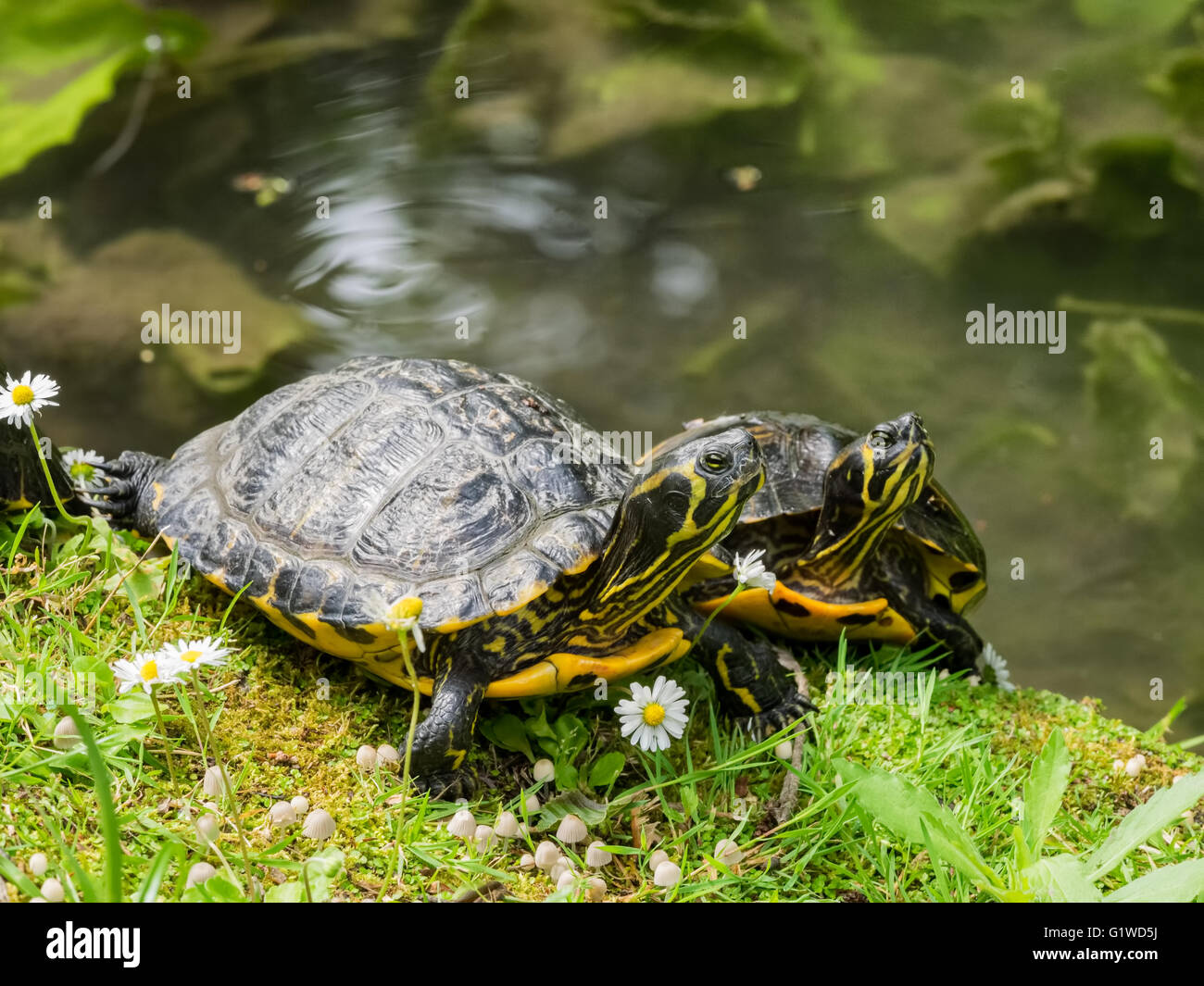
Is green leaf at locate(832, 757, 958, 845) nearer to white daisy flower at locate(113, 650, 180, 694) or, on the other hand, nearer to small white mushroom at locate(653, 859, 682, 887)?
small white mushroom at locate(653, 859, 682, 887)

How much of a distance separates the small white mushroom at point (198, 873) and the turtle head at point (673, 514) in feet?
3.21

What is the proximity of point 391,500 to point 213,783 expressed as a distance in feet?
2.46

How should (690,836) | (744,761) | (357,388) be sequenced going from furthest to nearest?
(357,388)
(744,761)
(690,836)

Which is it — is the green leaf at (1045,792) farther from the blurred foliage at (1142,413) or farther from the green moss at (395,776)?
the blurred foliage at (1142,413)

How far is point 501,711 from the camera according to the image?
2248mm

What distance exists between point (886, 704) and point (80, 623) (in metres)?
2.18

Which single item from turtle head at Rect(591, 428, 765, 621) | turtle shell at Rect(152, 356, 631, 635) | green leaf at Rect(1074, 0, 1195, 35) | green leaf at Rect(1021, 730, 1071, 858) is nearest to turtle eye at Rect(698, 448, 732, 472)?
turtle head at Rect(591, 428, 765, 621)

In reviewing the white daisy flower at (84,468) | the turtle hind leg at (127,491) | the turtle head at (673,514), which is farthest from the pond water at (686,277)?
the turtle head at (673,514)

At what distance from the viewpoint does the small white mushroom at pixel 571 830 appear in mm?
1886
